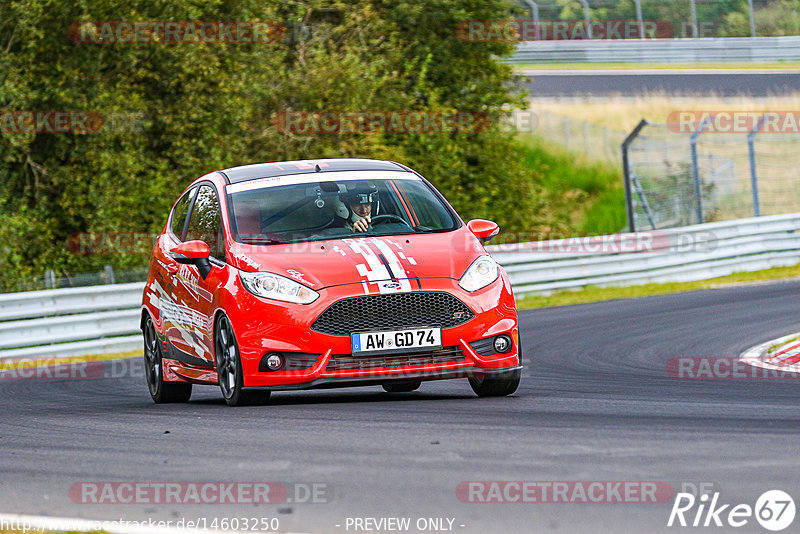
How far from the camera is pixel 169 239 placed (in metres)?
10.5

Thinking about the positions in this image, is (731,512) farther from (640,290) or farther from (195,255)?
(640,290)

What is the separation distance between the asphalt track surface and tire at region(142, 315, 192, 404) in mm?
179

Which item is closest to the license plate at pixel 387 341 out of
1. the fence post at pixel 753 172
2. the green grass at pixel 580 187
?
the fence post at pixel 753 172

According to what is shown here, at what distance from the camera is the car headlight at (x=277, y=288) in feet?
27.5

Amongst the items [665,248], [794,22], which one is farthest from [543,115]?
[665,248]

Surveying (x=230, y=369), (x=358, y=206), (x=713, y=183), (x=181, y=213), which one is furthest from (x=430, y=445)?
(x=713, y=183)

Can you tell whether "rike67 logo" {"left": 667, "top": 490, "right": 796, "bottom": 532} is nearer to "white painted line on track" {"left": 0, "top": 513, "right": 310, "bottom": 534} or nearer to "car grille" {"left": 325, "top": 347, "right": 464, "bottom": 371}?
"white painted line on track" {"left": 0, "top": 513, "right": 310, "bottom": 534}

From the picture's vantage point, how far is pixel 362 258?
338 inches

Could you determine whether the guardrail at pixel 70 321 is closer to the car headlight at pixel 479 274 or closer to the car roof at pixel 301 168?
the car roof at pixel 301 168

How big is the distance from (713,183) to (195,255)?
660 inches

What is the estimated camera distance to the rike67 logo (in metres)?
4.78

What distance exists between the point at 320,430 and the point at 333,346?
3.31 ft

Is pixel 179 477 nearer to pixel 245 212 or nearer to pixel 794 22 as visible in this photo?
pixel 245 212

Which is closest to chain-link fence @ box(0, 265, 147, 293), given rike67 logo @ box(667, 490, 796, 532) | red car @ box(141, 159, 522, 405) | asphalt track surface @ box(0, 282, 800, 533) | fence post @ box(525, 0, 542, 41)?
asphalt track surface @ box(0, 282, 800, 533)
